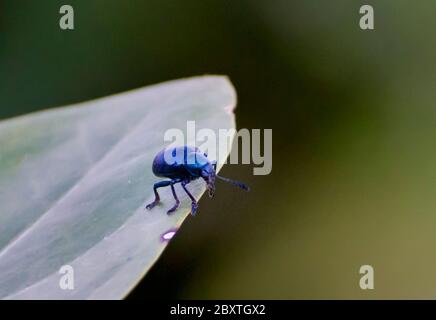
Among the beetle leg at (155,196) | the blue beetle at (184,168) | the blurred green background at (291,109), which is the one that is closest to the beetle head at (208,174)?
the blue beetle at (184,168)

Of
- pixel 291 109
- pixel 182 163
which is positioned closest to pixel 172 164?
pixel 182 163

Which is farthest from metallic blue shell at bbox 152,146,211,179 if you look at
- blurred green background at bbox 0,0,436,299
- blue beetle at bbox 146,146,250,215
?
blurred green background at bbox 0,0,436,299

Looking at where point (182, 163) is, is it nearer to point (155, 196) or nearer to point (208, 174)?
point (208, 174)

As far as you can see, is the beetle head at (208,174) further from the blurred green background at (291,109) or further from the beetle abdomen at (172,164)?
the blurred green background at (291,109)

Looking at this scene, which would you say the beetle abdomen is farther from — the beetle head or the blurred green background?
the blurred green background

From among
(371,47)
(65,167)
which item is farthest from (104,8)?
(65,167)
